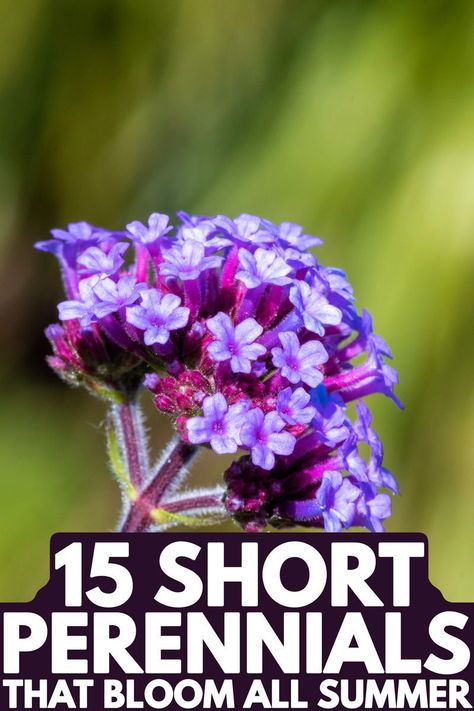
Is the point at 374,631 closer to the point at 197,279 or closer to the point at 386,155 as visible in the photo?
the point at 197,279

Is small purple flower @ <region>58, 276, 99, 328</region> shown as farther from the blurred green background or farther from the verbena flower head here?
the blurred green background

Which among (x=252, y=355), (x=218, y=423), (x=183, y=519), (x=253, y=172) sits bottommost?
(x=183, y=519)

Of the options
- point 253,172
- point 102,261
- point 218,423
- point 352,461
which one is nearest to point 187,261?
point 102,261

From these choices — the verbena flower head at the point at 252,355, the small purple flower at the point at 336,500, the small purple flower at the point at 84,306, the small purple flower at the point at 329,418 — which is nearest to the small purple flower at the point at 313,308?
the verbena flower head at the point at 252,355

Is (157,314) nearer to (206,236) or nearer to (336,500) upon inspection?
(206,236)

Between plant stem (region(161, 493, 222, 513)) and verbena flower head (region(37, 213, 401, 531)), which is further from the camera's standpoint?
plant stem (region(161, 493, 222, 513))

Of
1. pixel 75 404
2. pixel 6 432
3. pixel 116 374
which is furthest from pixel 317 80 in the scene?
pixel 116 374

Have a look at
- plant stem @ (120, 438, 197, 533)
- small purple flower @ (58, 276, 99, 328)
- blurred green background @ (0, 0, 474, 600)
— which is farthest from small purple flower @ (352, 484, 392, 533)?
blurred green background @ (0, 0, 474, 600)
